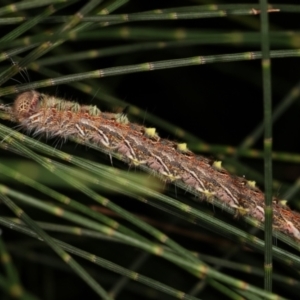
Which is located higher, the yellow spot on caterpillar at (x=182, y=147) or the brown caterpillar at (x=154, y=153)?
the yellow spot on caterpillar at (x=182, y=147)

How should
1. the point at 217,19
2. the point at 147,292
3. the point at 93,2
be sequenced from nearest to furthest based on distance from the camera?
the point at 93,2, the point at 147,292, the point at 217,19

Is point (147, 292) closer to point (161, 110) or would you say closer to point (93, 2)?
point (161, 110)

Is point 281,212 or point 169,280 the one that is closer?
point 281,212

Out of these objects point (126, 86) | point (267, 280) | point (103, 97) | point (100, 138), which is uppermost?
point (126, 86)

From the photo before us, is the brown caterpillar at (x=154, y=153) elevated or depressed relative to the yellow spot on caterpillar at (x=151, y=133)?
depressed

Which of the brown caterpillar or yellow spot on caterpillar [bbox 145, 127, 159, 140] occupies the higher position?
yellow spot on caterpillar [bbox 145, 127, 159, 140]

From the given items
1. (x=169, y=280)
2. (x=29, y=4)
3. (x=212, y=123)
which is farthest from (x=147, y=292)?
(x=29, y=4)

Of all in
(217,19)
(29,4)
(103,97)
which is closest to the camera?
(29,4)

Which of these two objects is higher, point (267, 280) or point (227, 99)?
point (227, 99)
